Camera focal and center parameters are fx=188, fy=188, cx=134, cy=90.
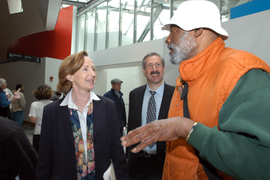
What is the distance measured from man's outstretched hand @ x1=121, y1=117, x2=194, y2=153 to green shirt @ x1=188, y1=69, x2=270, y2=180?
0.26 feet

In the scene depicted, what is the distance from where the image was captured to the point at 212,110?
0.87 meters

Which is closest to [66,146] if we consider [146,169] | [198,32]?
[146,169]

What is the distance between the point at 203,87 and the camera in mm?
997

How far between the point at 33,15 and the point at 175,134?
39.0ft

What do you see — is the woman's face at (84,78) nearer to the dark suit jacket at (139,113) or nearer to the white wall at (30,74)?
the dark suit jacket at (139,113)

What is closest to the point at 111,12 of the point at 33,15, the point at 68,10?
the point at 68,10

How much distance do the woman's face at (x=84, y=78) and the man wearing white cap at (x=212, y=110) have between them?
0.89 meters

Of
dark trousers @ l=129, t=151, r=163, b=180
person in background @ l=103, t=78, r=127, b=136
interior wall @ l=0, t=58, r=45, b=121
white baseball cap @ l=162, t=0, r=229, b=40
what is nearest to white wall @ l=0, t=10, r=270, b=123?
Result: interior wall @ l=0, t=58, r=45, b=121

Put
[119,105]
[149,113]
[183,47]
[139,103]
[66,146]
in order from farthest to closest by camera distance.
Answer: [119,105] → [139,103] → [149,113] → [66,146] → [183,47]

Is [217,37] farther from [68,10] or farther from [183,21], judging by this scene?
[68,10]

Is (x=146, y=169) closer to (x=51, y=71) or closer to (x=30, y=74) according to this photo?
(x=51, y=71)

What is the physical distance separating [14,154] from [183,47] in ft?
4.93

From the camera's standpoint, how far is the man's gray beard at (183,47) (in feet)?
3.63

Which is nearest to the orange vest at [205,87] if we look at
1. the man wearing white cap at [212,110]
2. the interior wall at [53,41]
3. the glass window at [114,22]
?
the man wearing white cap at [212,110]
